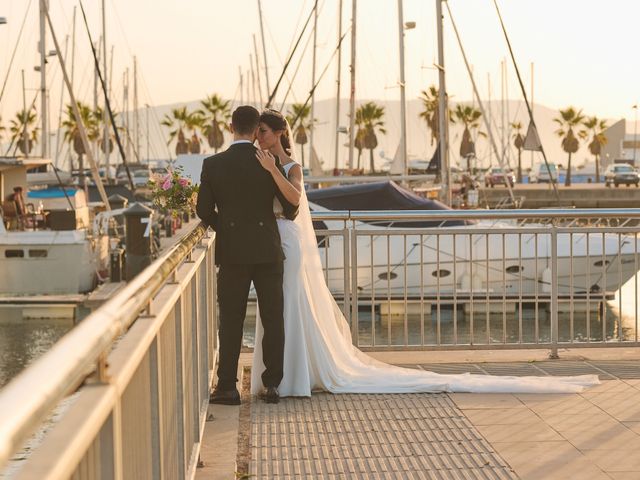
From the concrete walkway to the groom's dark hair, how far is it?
179 centimetres

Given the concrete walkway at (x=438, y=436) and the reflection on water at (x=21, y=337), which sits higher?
the concrete walkway at (x=438, y=436)

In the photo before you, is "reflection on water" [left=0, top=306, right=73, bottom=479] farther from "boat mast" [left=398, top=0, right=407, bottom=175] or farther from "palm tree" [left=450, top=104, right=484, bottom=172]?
"palm tree" [left=450, top=104, right=484, bottom=172]

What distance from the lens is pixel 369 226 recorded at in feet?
78.2

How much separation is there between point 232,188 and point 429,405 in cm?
190

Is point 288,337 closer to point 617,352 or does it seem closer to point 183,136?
point 617,352

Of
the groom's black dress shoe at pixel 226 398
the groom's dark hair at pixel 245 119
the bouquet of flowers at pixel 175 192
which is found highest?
the groom's dark hair at pixel 245 119

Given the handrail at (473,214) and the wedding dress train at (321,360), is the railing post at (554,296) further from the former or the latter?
the wedding dress train at (321,360)

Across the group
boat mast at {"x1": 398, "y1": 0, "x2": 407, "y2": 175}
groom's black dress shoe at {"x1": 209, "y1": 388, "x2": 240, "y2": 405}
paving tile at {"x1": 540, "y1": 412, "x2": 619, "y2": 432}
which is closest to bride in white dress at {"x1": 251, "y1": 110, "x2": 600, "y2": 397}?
groom's black dress shoe at {"x1": 209, "y1": 388, "x2": 240, "y2": 405}

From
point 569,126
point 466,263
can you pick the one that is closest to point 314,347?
point 466,263

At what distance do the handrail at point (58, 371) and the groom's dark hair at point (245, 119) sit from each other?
4532 mm

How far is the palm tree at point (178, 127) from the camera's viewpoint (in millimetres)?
125750

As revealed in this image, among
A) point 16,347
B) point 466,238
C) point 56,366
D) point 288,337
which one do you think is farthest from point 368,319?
point 56,366

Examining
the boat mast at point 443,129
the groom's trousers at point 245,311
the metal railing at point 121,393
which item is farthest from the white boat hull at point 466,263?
the metal railing at point 121,393

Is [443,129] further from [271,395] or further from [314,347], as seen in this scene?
[271,395]
